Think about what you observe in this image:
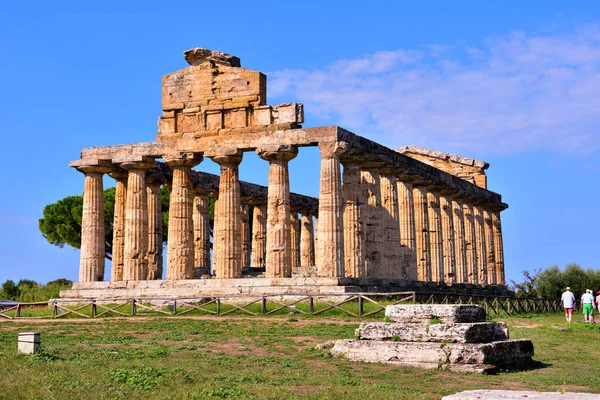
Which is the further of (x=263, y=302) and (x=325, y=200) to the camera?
(x=325, y=200)

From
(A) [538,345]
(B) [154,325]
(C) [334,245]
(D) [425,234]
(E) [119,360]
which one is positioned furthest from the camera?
(D) [425,234]

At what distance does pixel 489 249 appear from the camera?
57688mm

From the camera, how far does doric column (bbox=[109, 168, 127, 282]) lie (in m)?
42.5

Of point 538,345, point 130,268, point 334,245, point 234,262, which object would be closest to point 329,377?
point 538,345

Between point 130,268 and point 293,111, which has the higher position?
point 293,111

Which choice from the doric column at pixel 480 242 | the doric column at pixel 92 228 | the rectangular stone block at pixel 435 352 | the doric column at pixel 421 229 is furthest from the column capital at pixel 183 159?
the doric column at pixel 480 242

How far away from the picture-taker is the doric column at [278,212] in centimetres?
3650

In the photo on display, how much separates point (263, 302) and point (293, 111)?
983cm

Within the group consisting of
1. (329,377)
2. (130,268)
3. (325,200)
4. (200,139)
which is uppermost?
(200,139)

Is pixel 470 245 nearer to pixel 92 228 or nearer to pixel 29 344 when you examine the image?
pixel 92 228

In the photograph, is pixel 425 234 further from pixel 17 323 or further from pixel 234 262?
pixel 17 323

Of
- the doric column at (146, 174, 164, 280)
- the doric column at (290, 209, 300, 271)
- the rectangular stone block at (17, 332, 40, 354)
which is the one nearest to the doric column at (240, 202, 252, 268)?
the doric column at (290, 209, 300, 271)

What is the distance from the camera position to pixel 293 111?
36.7 m

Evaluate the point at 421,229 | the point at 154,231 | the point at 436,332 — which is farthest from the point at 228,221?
the point at 436,332
